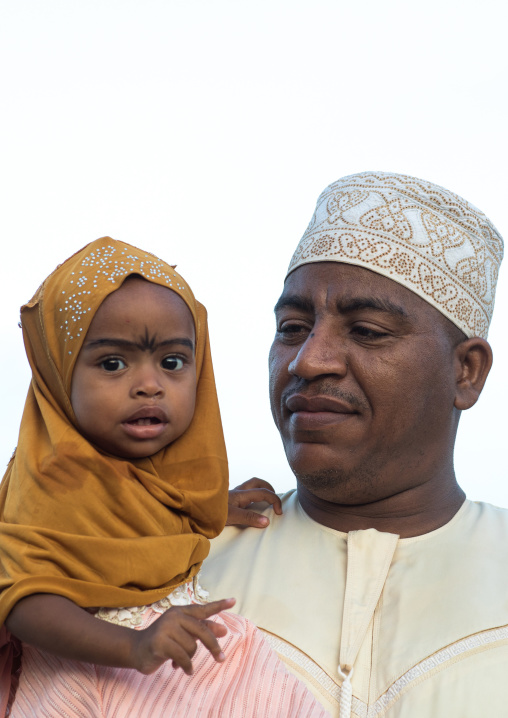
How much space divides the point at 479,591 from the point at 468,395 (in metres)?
0.97

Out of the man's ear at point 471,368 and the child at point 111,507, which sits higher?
the man's ear at point 471,368

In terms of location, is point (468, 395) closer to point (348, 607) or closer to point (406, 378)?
point (406, 378)

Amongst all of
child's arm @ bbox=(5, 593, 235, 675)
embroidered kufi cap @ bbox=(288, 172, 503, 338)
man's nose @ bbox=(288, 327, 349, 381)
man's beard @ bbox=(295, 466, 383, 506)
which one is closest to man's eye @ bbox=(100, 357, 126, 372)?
child's arm @ bbox=(5, 593, 235, 675)

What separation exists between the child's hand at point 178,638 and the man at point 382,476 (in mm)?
981

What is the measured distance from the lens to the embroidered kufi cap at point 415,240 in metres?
3.74

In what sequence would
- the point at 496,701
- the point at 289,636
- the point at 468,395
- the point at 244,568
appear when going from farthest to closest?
1. the point at 468,395
2. the point at 244,568
3. the point at 289,636
4. the point at 496,701

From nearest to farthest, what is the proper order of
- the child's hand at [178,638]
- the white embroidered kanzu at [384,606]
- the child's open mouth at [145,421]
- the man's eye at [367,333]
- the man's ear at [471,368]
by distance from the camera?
the child's hand at [178,638] → the child's open mouth at [145,421] → the white embroidered kanzu at [384,606] → the man's eye at [367,333] → the man's ear at [471,368]

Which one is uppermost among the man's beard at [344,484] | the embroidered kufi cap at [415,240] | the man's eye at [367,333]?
the embroidered kufi cap at [415,240]

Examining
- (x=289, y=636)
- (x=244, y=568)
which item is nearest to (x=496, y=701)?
(x=289, y=636)

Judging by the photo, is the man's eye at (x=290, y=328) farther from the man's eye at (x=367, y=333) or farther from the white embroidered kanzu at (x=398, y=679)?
the white embroidered kanzu at (x=398, y=679)

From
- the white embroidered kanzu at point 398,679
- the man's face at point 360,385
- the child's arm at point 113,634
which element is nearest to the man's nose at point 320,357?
the man's face at point 360,385

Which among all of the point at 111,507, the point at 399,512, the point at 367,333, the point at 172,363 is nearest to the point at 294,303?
the point at 367,333

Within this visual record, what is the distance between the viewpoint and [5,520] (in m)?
2.68

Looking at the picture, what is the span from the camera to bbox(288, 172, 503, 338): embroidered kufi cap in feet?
12.3
